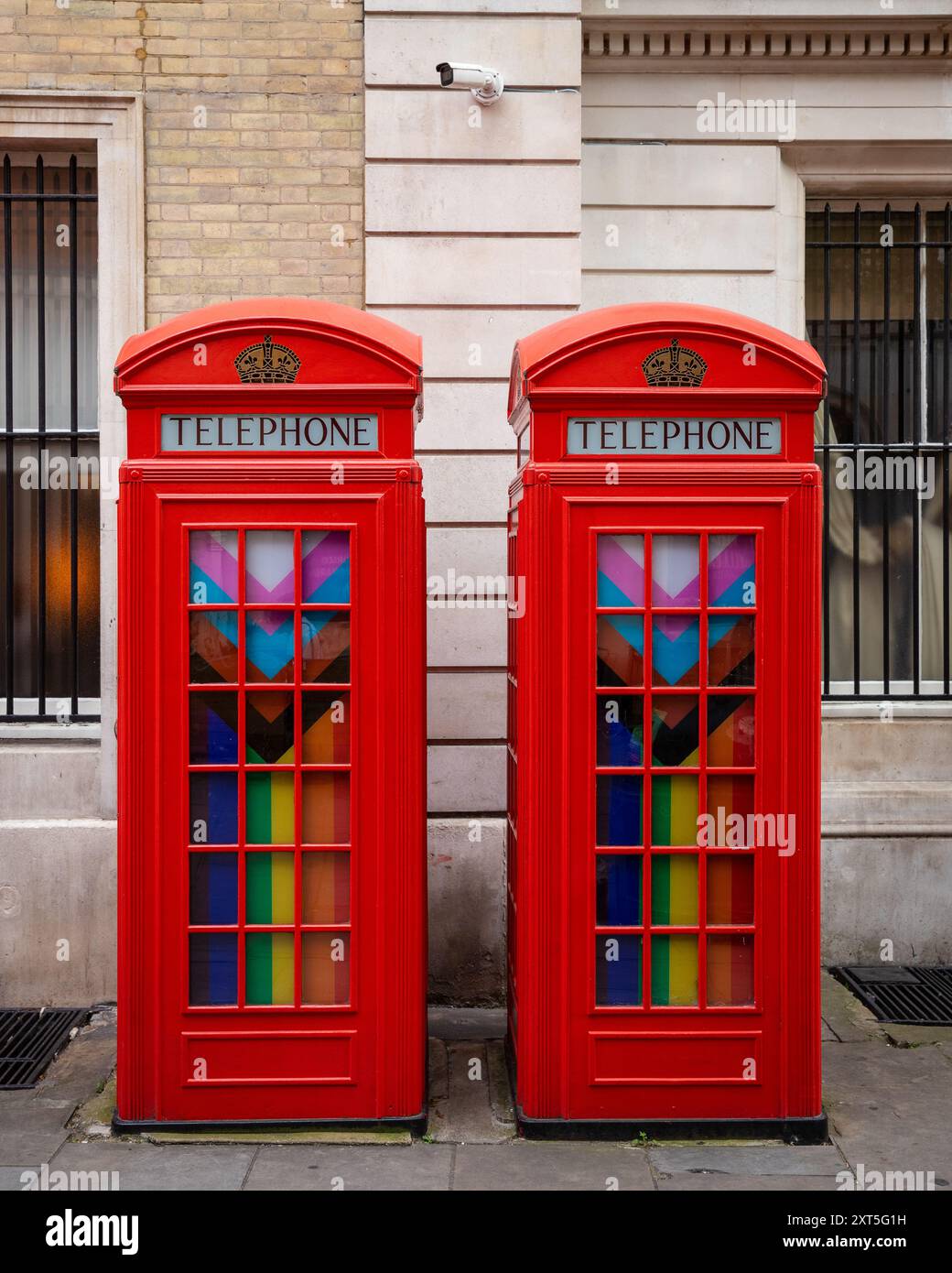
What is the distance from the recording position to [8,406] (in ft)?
22.9

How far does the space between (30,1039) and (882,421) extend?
5.89 meters

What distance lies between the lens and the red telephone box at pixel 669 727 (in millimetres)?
4742

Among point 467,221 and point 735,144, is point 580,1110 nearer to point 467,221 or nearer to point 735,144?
point 467,221

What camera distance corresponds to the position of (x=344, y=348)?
475 centimetres

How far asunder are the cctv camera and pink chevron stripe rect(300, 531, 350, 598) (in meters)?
3.08

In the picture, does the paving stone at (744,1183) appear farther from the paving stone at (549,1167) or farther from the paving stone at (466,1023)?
the paving stone at (466,1023)

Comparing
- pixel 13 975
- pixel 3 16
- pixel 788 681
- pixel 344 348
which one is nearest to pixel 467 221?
pixel 344 348

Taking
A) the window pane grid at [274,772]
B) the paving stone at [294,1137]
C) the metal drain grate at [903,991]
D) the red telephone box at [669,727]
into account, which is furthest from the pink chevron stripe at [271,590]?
the metal drain grate at [903,991]

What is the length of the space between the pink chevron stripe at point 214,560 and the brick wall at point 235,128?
97.0 inches

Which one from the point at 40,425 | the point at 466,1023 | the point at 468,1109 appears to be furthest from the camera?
the point at 40,425

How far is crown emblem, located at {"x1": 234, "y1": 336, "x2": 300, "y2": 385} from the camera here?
4.75 meters

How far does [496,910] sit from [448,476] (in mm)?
2355

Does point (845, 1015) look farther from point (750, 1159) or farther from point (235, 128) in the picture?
point (235, 128)

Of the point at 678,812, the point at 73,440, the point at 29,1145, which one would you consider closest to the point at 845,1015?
the point at 678,812
